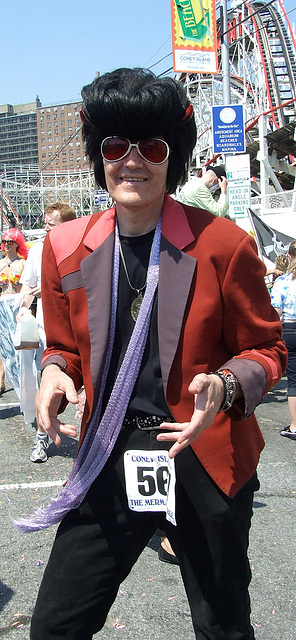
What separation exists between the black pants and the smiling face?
0.64m

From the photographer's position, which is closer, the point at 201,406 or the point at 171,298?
the point at 201,406

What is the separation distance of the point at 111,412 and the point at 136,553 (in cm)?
42

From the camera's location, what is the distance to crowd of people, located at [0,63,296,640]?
5.12 feet

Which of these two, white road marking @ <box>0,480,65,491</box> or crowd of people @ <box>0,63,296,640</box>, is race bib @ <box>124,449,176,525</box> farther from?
white road marking @ <box>0,480,65,491</box>

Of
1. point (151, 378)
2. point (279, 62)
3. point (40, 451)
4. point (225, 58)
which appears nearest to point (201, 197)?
point (40, 451)

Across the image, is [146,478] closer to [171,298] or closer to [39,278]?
[171,298]

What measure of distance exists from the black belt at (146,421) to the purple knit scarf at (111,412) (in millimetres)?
40

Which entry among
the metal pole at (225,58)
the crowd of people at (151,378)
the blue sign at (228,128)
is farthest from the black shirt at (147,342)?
the metal pole at (225,58)

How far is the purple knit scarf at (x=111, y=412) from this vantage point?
5.31 feet

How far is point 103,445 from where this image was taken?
65.1 inches

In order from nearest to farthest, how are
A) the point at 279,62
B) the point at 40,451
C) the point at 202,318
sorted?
the point at 202,318 → the point at 40,451 → the point at 279,62

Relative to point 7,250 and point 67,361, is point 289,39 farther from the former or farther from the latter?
point 67,361

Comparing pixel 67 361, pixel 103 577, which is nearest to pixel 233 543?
pixel 103 577

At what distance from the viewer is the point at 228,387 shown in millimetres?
1445
